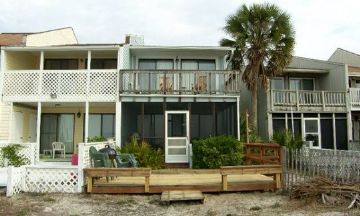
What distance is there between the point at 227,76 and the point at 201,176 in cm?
635

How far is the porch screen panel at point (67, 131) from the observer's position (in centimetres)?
2139

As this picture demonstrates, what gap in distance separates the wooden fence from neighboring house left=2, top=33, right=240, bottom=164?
6952 mm

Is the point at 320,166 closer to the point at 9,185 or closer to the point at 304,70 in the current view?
the point at 9,185

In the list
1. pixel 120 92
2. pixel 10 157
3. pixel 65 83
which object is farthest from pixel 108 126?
pixel 10 157

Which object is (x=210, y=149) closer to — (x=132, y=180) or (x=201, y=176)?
(x=201, y=176)

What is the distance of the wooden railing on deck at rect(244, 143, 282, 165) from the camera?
1249cm

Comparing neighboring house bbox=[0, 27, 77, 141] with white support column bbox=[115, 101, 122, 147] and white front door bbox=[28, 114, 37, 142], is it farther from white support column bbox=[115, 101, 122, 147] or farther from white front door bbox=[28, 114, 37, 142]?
white support column bbox=[115, 101, 122, 147]

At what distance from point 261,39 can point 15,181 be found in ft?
49.2

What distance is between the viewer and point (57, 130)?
21484mm

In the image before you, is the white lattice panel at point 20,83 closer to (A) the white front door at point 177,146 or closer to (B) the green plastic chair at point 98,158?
(A) the white front door at point 177,146

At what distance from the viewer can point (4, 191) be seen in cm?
1188

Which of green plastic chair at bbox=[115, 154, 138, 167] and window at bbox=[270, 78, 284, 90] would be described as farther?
window at bbox=[270, 78, 284, 90]

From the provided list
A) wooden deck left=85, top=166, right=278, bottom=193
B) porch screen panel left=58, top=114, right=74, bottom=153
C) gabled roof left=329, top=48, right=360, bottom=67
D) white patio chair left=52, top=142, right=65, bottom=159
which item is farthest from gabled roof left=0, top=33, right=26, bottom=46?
gabled roof left=329, top=48, right=360, bottom=67

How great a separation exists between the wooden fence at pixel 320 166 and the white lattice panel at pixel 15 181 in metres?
7.65
